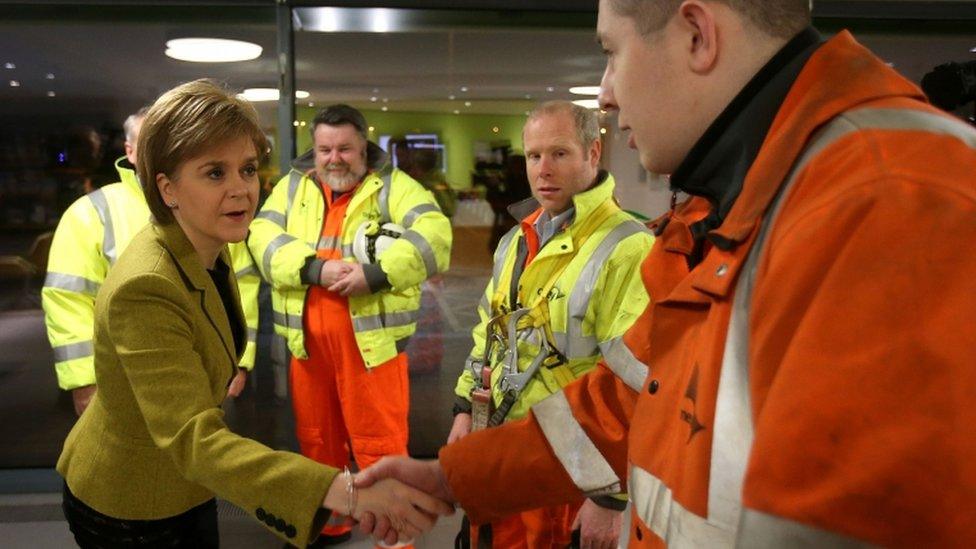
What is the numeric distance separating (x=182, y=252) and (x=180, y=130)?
0.27 meters

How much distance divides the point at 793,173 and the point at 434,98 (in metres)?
4.26

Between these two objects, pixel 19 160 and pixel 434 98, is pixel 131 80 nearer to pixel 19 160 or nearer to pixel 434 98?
pixel 19 160

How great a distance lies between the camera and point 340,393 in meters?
3.47

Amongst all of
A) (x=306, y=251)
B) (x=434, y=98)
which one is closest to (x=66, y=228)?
(x=306, y=251)

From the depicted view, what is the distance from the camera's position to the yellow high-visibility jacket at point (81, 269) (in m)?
3.12

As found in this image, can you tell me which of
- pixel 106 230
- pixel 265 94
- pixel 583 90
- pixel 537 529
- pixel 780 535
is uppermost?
pixel 583 90

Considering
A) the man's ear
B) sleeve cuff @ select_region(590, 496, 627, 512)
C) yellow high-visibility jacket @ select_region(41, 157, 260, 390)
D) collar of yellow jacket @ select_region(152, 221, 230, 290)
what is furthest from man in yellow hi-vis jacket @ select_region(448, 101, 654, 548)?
yellow high-visibility jacket @ select_region(41, 157, 260, 390)

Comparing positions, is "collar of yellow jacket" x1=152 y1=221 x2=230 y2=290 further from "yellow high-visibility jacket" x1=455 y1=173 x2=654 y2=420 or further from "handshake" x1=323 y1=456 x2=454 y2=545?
"yellow high-visibility jacket" x1=455 y1=173 x2=654 y2=420

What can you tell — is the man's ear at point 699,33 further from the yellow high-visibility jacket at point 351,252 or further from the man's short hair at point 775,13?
the yellow high-visibility jacket at point 351,252

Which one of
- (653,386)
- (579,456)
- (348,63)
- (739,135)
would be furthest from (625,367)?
(348,63)

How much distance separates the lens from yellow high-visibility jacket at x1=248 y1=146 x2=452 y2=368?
3.38 meters

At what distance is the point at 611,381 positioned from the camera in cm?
152

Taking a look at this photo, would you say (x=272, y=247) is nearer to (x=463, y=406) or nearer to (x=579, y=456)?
(x=463, y=406)

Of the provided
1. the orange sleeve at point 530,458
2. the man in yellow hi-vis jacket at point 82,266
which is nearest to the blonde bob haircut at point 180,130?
the orange sleeve at point 530,458
